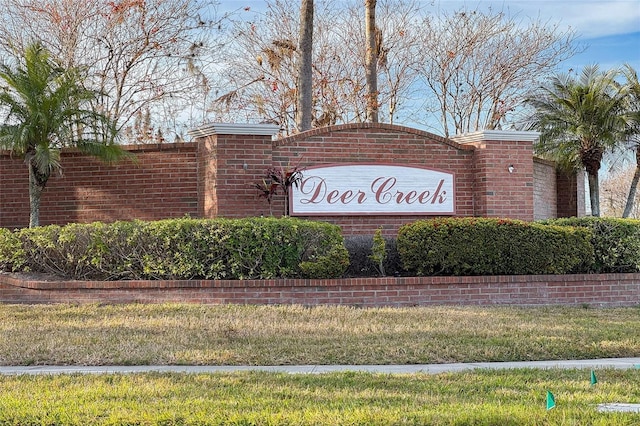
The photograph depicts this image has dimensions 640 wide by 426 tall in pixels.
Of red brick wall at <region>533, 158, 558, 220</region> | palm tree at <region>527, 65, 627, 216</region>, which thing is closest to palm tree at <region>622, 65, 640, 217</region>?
palm tree at <region>527, 65, 627, 216</region>

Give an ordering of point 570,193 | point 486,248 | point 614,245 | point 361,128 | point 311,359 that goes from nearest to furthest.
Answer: point 311,359 → point 486,248 → point 614,245 → point 361,128 → point 570,193

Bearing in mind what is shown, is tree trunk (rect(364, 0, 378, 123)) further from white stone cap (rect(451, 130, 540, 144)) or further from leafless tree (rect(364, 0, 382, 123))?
white stone cap (rect(451, 130, 540, 144))

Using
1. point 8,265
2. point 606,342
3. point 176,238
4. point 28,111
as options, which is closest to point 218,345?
point 176,238

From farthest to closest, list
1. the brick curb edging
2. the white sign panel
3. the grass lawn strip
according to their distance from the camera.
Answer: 1. the white sign panel
2. the brick curb edging
3. the grass lawn strip

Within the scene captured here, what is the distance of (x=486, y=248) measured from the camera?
43.4 feet

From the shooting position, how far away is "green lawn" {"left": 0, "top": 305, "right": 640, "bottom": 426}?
19.8 ft

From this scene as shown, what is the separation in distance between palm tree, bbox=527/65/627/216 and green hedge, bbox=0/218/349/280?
9705 mm

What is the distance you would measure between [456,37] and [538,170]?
7.49m

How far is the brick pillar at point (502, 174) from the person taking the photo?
15891mm

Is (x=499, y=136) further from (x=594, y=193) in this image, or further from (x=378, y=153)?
(x=594, y=193)

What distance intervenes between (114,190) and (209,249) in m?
4.14

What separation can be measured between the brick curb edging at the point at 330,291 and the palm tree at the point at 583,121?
7.43m

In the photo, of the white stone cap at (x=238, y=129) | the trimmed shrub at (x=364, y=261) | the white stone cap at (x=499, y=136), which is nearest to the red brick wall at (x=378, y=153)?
the white stone cap at (x=499, y=136)

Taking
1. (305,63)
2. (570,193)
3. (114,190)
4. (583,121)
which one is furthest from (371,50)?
(114,190)
